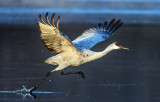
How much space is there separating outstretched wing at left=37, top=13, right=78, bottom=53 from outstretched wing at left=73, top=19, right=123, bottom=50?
61 centimetres

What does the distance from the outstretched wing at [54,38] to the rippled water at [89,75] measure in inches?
30.7

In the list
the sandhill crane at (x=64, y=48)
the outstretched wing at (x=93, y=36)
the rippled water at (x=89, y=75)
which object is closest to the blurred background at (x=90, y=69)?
the rippled water at (x=89, y=75)

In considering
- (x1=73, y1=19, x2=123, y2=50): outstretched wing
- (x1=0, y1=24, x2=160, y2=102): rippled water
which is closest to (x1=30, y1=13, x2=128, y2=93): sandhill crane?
(x1=73, y1=19, x2=123, y2=50): outstretched wing

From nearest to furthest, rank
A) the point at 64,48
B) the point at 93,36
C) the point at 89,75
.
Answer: the point at 64,48
the point at 89,75
the point at 93,36

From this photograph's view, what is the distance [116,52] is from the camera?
49.8 ft

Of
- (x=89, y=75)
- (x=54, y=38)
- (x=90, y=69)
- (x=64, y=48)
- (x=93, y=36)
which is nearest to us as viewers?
(x=54, y=38)

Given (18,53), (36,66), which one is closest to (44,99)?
(36,66)

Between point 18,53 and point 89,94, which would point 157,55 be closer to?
point 18,53

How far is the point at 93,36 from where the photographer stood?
11500mm

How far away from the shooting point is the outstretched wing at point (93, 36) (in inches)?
420

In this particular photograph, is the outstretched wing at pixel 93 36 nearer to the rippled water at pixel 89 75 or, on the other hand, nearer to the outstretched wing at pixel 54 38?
the outstretched wing at pixel 54 38

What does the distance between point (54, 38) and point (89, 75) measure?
2.07 m

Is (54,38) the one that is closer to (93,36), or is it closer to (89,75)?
(89,75)

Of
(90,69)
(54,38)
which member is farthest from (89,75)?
(54,38)
